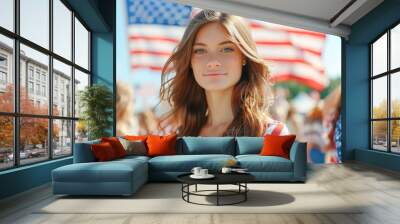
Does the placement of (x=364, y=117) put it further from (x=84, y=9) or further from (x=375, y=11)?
(x=84, y=9)

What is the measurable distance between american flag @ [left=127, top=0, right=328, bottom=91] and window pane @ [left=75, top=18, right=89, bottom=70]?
96 cm

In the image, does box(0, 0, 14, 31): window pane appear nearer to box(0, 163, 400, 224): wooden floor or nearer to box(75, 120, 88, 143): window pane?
box(0, 163, 400, 224): wooden floor

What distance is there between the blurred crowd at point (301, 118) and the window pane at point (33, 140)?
2.58m

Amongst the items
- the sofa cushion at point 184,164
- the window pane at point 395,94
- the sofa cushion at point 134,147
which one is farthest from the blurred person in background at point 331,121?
the sofa cushion at point 134,147

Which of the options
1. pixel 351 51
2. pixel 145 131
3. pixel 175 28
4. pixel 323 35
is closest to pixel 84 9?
pixel 175 28

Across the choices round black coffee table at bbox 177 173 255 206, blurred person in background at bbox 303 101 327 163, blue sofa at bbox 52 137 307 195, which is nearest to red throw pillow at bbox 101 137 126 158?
blue sofa at bbox 52 137 307 195

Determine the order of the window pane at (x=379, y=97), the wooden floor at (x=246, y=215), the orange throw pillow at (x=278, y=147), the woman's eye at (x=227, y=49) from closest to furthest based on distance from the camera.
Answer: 1. the wooden floor at (x=246, y=215)
2. the orange throw pillow at (x=278, y=147)
3. the woman's eye at (x=227, y=49)
4. the window pane at (x=379, y=97)

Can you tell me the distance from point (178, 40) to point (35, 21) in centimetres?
340

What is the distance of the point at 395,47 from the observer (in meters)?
7.89

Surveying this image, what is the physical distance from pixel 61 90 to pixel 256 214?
4.46 metres

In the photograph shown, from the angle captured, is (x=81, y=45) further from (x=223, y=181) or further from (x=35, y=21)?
(x=223, y=181)

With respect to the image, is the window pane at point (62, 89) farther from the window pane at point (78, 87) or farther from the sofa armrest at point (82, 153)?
the sofa armrest at point (82, 153)

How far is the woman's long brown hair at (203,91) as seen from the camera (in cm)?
826

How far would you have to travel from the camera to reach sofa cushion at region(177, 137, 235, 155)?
6.90 metres
